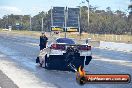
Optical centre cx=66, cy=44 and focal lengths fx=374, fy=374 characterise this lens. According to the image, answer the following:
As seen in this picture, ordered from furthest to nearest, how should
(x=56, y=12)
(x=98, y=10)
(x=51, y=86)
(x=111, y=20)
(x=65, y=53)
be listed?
1. (x=98, y=10)
2. (x=111, y=20)
3. (x=56, y=12)
4. (x=65, y=53)
5. (x=51, y=86)

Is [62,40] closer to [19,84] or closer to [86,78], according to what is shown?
[19,84]

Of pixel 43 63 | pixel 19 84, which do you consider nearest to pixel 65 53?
pixel 43 63

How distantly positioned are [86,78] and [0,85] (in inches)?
262

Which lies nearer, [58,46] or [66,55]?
[66,55]

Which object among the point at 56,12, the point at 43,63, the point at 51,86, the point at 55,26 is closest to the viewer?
the point at 51,86

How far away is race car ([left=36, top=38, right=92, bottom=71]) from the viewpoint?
15719 millimetres

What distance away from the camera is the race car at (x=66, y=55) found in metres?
15.7

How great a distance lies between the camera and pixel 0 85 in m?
12.0

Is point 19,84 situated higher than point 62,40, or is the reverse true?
point 62,40

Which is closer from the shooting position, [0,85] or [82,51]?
[0,85]

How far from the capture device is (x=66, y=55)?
51.8 ft

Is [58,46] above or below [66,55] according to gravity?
above

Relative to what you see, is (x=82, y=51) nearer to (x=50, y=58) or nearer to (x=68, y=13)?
(x=50, y=58)

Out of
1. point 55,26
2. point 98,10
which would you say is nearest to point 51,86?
point 55,26
